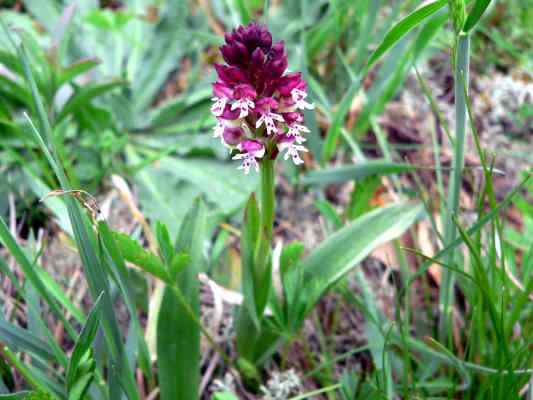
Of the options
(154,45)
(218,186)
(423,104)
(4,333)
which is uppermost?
(154,45)

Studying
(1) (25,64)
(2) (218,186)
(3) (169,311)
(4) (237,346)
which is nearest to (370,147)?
(2) (218,186)

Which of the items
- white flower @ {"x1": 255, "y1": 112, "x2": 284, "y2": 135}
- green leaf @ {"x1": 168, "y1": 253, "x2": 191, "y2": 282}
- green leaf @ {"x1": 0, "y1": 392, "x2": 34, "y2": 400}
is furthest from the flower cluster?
green leaf @ {"x1": 0, "y1": 392, "x2": 34, "y2": 400}

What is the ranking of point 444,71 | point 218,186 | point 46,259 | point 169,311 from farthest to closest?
point 444,71, point 218,186, point 46,259, point 169,311

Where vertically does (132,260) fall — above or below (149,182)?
below

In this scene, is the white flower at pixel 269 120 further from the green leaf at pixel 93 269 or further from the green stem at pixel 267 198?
the green leaf at pixel 93 269

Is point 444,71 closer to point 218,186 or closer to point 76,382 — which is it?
point 218,186

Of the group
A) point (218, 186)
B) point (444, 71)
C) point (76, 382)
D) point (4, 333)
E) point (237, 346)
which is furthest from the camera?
point (444, 71)

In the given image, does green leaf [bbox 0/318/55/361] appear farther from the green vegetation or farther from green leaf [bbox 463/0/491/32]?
green leaf [bbox 463/0/491/32]
